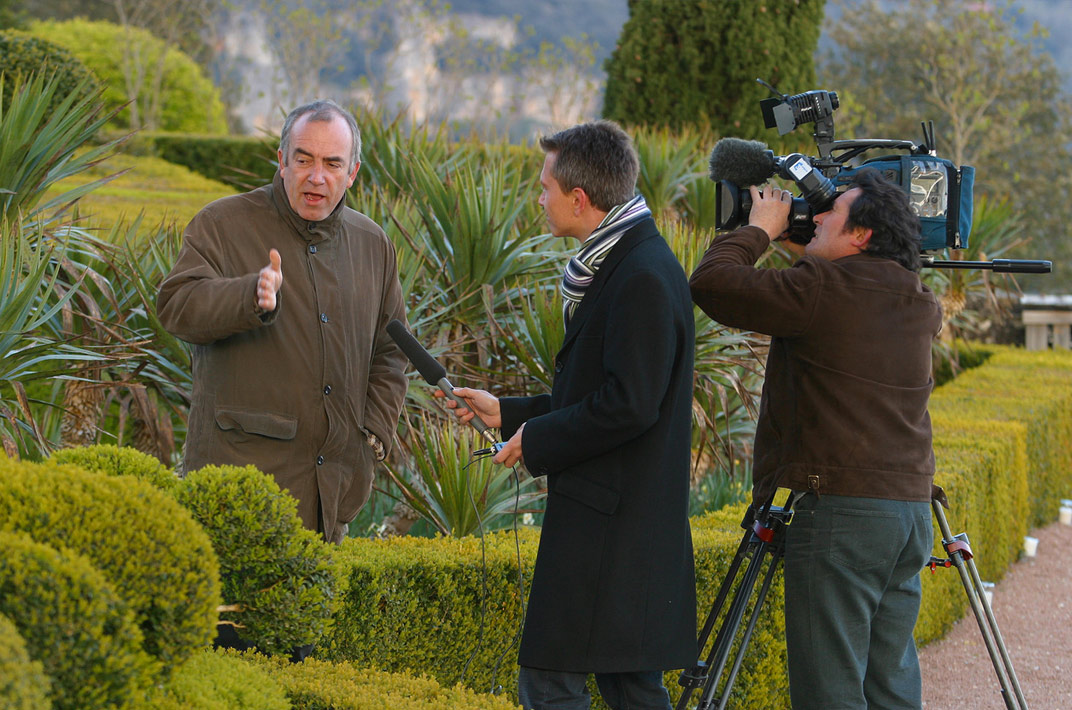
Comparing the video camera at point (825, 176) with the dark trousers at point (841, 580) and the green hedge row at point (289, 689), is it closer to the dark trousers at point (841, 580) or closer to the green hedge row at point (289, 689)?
the dark trousers at point (841, 580)

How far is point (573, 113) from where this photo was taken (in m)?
27.5

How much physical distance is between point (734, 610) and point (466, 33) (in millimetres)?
24394

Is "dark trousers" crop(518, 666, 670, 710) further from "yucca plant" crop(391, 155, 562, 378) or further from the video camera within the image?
"yucca plant" crop(391, 155, 562, 378)

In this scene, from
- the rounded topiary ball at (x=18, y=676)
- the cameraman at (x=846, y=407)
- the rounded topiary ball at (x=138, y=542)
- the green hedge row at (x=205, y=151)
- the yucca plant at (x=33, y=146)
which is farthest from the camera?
the green hedge row at (x=205, y=151)

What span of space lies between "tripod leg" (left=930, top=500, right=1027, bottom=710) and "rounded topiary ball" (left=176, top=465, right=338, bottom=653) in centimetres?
186

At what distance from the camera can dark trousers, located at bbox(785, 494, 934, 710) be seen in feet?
9.31

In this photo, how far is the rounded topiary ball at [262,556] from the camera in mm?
2080

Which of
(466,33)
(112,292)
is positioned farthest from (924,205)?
(466,33)

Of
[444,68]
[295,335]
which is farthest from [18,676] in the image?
[444,68]

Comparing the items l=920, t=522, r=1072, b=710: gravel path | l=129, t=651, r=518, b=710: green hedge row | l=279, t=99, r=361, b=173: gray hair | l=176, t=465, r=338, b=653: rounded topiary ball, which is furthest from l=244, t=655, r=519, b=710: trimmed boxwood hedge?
l=920, t=522, r=1072, b=710: gravel path

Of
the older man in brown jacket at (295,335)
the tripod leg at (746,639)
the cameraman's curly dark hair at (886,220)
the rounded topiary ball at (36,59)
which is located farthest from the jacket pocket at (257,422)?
the rounded topiary ball at (36,59)

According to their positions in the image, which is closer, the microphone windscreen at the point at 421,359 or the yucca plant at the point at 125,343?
the microphone windscreen at the point at 421,359

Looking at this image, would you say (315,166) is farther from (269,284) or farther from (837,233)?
(837,233)

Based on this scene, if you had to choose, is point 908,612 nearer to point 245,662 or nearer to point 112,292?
point 245,662
